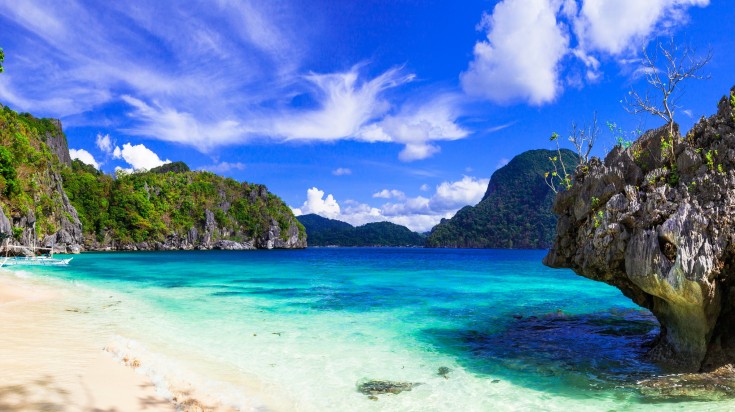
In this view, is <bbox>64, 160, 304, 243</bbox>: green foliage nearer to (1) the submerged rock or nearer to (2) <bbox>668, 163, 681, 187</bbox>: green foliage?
(1) the submerged rock

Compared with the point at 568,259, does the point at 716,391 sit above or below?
below

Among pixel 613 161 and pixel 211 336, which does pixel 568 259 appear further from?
pixel 211 336

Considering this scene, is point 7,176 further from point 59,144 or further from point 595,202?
point 59,144

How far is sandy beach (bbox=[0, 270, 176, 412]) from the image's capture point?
5.79 meters

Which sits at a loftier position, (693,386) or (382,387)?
(693,386)

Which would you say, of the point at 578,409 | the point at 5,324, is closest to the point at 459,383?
the point at 578,409

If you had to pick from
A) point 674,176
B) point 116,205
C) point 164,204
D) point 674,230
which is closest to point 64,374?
point 674,230

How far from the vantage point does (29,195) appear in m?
53.0

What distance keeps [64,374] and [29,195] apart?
61.3m

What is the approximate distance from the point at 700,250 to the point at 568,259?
3.74 metres

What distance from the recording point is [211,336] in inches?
487

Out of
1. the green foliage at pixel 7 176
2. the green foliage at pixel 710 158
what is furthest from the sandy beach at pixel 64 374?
the green foliage at pixel 7 176

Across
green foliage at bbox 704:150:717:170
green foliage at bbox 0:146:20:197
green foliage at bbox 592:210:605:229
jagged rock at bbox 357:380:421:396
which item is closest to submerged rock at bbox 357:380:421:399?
jagged rock at bbox 357:380:421:396

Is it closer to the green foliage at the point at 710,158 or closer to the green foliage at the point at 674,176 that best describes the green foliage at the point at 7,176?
the green foliage at the point at 674,176
